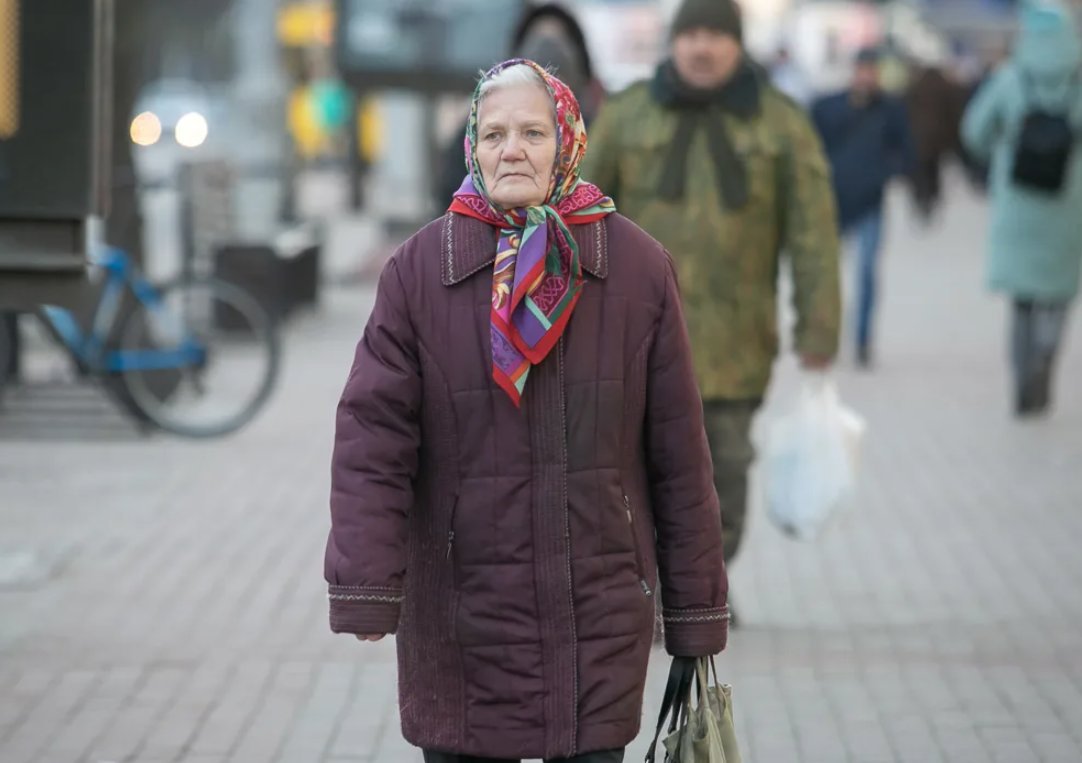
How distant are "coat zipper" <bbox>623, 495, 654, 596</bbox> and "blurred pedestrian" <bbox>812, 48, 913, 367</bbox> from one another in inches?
379

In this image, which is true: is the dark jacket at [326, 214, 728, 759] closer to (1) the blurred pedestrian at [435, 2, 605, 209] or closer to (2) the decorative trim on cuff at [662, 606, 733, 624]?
(2) the decorative trim on cuff at [662, 606, 733, 624]

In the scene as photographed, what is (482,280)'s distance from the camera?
3.62 metres

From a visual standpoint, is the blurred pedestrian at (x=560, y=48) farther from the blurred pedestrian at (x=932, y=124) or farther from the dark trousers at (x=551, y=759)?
the blurred pedestrian at (x=932, y=124)

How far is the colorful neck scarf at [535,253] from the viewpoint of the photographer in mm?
3537

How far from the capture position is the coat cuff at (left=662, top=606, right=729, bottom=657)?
12.0 ft

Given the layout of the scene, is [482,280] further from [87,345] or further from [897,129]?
[897,129]

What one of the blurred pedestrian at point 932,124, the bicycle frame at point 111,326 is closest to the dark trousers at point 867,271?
the bicycle frame at point 111,326

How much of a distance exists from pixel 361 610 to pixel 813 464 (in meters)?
2.97

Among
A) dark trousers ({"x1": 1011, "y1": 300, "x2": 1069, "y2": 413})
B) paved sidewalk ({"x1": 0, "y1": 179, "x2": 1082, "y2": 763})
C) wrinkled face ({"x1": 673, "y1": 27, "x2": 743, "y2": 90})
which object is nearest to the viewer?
paved sidewalk ({"x1": 0, "y1": 179, "x2": 1082, "y2": 763})

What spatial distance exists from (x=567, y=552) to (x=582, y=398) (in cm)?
25

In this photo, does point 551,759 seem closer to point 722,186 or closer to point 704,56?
point 722,186

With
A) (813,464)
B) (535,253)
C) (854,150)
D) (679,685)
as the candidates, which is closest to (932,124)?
(854,150)

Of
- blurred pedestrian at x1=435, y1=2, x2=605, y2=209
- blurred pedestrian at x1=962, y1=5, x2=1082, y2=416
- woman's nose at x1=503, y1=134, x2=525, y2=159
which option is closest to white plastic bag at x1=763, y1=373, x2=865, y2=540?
blurred pedestrian at x1=435, y1=2, x2=605, y2=209

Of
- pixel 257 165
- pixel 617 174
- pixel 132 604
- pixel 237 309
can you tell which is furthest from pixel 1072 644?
pixel 257 165
